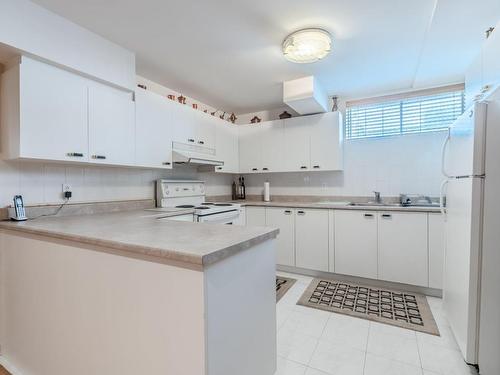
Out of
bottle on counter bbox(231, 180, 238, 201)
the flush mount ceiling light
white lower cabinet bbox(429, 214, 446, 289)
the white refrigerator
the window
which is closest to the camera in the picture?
the white refrigerator

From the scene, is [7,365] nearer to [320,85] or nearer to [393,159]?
[320,85]

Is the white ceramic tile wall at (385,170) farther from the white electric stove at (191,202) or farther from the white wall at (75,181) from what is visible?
the white wall at (75,181)

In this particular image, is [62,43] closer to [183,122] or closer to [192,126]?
[183,122]

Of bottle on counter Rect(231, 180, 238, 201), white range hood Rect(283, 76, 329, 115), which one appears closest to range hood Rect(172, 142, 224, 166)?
bottle on counter Rect(231, 180, 238, 201)

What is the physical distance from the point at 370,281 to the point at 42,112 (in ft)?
11.1

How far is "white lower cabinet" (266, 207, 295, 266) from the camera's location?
3.30 m

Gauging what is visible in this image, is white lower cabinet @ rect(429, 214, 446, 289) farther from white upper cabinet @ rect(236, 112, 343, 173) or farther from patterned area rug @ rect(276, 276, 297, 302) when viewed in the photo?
patterned area rug @ rect(276, 276, 297, 302)

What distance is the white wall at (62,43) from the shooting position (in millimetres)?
1548

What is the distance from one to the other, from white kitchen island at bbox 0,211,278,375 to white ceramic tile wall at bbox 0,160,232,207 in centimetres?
34

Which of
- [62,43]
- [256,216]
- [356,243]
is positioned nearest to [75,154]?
[62,43]

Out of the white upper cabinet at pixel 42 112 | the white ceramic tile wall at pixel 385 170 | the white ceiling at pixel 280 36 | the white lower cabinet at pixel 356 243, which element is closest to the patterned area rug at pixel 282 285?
the white lower cabinet at pixel 356 243

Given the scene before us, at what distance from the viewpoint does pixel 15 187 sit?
184 centimetres

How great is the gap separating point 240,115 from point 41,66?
297cm

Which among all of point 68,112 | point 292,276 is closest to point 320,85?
point 292,276
